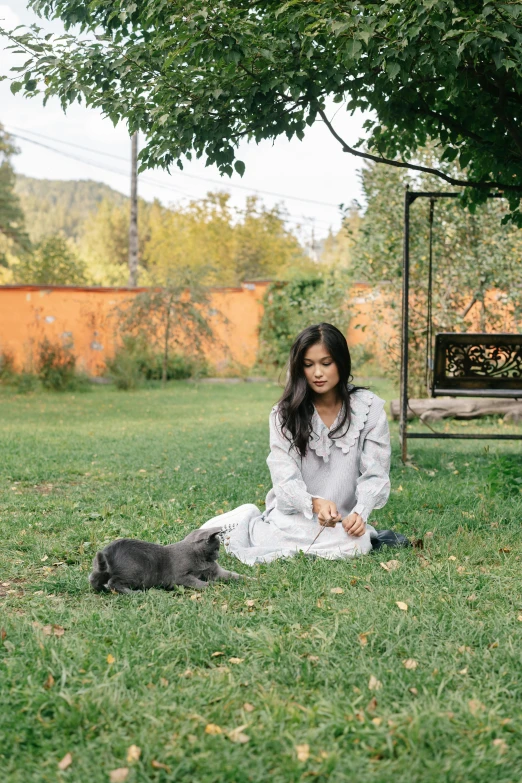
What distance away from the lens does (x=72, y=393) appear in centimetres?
1482

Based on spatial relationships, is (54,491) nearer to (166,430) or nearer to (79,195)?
(166,430)

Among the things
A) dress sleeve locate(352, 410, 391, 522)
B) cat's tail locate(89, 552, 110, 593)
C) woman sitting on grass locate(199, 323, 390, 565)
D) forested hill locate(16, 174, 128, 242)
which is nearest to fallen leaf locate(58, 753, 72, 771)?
cat's tail locate(89, 552, 110, 593)

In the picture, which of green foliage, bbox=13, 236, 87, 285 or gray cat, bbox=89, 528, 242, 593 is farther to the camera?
green foliage, bbox=13, 236, 87, 285

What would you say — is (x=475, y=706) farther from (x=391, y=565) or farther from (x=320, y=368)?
(x=320, y=368)

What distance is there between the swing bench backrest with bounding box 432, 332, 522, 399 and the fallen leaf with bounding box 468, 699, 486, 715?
463 cm

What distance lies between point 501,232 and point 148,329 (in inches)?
330

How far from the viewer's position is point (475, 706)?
7.82 feet

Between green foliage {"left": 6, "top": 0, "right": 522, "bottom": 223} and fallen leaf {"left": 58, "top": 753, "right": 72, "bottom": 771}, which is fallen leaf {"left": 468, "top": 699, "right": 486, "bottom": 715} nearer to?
fallen leaf {"left": 58, "top": 753, "right": 72, "bottom": 771}

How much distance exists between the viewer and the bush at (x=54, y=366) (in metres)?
14.7

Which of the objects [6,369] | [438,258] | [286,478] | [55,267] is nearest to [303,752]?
[286,478]

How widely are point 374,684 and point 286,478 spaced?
172cm

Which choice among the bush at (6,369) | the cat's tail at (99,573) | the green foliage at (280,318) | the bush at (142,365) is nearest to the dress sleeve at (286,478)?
the cat's tail at (99,573)

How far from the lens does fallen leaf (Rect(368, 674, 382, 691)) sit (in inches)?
99.0

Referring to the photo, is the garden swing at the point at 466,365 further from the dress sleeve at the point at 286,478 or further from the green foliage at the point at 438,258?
the green foliage at the point at 438,258
